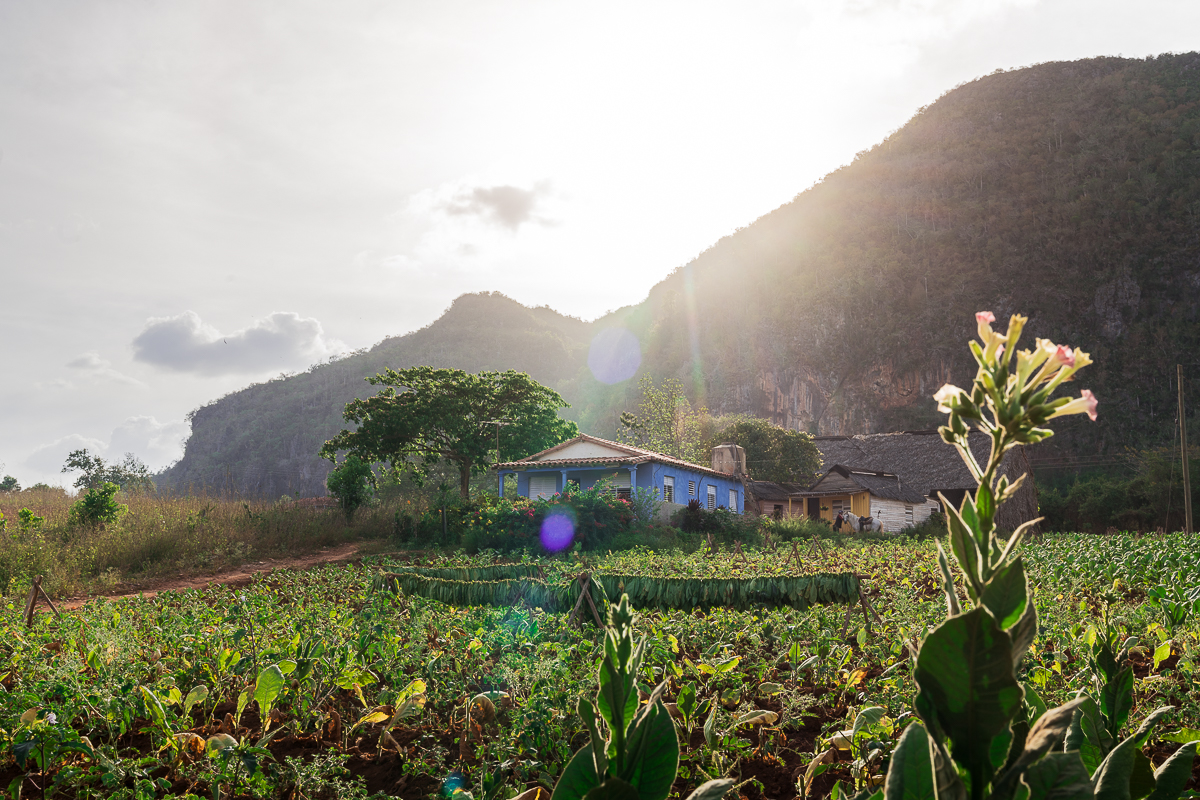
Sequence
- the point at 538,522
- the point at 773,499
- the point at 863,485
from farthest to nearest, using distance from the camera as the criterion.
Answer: the point at 773,499 → the point at 863,485 → the point at 538,522

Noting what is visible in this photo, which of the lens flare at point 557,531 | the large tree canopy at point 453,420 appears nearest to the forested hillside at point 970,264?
the large tree canopy at point 453,420

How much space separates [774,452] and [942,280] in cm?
4782

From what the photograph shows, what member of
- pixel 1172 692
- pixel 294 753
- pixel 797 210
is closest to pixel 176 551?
pixel 294 753

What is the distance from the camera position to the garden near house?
0.66 m

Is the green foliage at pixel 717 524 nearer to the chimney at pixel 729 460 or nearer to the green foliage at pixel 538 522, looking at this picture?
the green foliage at pixel 538 522

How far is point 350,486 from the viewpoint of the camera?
21.3m

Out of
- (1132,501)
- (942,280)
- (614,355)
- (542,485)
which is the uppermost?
(942,280)

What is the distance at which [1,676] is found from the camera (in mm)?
3307

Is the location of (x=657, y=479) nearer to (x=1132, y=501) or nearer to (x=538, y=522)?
(x=538, y=522)

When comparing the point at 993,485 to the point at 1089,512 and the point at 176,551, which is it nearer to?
the point at 176,551

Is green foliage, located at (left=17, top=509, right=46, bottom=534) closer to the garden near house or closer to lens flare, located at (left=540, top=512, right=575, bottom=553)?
the garden near house

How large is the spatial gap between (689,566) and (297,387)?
11759 centimetres

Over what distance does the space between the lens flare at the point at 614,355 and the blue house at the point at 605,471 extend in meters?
69.9

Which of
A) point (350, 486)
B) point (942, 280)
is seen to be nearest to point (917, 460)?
point (350, 486)
